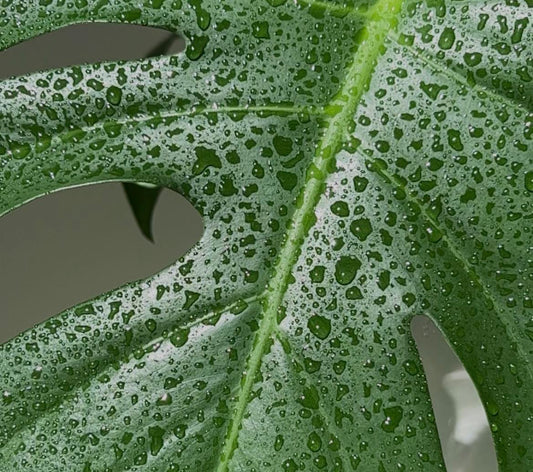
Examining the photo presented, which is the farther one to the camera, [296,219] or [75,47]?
[75,47]

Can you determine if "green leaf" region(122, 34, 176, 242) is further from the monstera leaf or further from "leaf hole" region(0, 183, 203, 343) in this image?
"leaf hole" region(0, 183, 203, 343)

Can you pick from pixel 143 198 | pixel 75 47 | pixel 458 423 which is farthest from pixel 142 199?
pixel 75 47

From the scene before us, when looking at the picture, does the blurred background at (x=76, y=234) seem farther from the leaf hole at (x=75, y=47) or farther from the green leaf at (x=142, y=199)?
the green leaf at (x=142, y=199)

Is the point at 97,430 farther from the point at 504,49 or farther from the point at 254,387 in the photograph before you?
the point at 504,49

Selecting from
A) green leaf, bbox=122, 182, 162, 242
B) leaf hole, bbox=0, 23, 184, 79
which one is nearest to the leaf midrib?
green leaf, bbox=122, 182, 162, 242

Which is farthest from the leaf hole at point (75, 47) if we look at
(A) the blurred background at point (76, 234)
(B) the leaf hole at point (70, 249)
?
→ (B) the leaf hole at point (70, 249)

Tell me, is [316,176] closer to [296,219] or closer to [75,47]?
[296,219]

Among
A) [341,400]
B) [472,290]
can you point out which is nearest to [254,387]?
[341,400]

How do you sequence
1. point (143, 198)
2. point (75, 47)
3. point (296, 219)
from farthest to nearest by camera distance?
point (75, 47) < point (143, 198) < point (296, 219)
